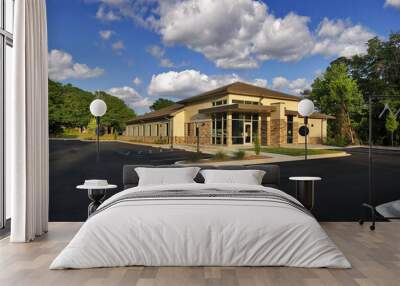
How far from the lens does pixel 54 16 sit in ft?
19.2

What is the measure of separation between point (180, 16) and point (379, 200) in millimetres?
4128

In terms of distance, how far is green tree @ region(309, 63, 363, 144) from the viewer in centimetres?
613

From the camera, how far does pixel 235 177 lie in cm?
488

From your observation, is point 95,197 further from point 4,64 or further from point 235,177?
point 4,64

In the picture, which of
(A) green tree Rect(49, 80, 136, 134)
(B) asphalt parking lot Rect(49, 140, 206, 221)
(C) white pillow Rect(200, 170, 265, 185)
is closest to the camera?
(C) white pillow Rect(200, 170, 265, 185)

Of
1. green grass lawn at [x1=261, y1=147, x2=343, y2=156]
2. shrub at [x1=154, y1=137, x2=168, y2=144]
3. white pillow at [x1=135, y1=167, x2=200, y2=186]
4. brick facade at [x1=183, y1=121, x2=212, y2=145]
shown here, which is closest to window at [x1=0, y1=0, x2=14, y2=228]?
white pillow at [x1=135, y1=167, x2=200, y2=186]

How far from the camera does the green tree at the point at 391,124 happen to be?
5.98 meters

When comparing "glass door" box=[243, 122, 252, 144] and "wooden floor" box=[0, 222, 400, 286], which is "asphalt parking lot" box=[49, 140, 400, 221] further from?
"wooden floor" box=[0, 222, 400, 286]

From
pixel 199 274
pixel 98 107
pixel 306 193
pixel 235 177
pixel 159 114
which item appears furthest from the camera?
pixel 159 114

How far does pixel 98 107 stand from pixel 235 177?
7.44 feet

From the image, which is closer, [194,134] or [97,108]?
[97,108]

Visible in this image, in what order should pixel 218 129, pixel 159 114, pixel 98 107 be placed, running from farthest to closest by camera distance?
pixel 159 114, pixel 218 129, pixel 98 107

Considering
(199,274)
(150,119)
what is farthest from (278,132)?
(199,274)

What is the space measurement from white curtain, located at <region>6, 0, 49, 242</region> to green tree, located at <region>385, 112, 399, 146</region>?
492 centimetres
